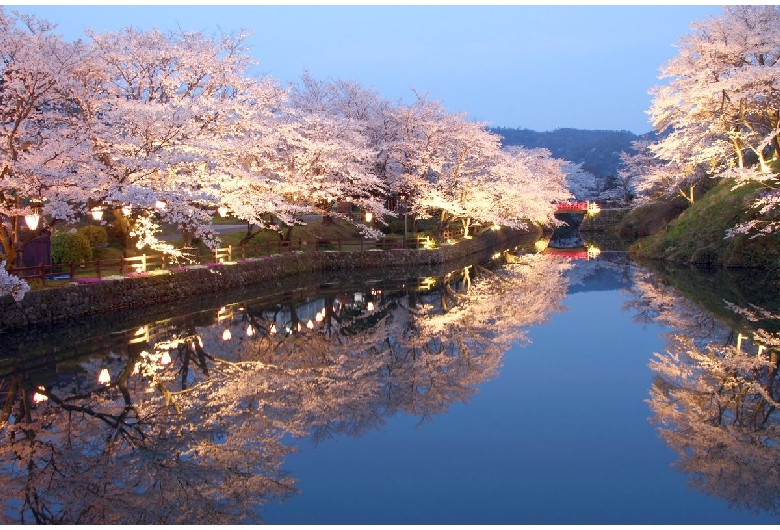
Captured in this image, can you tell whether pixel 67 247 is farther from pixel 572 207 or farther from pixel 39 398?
pixel 572 207

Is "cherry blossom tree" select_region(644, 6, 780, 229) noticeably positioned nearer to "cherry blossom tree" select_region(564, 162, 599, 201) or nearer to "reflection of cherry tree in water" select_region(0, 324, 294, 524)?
"reflection of cherry tree in water" select_region(0, 324, 294, 524)

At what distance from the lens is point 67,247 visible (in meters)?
24.0

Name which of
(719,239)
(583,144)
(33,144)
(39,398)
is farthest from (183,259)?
(583,144)

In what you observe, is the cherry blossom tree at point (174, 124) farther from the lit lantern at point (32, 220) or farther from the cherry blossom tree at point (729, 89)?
the cherry blossom tree at point (729, 89)

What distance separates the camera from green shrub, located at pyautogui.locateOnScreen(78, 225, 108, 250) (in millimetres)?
26625

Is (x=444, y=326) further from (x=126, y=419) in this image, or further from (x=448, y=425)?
(x=126, y=419)

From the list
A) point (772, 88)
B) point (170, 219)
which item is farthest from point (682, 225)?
point (170, 219)

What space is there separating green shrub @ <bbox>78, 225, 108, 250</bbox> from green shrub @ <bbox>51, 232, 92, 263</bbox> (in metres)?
2.08

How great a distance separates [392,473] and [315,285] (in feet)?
64.7

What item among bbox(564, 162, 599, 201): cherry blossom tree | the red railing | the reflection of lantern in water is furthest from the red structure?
the reflection of lantern in water

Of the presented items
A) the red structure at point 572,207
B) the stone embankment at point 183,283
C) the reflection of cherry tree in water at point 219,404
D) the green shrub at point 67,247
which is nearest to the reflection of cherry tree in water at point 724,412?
the reflection of cherry tree in water at point 219,404

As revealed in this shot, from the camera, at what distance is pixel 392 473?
8289mm

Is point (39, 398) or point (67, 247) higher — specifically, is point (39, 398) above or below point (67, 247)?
below

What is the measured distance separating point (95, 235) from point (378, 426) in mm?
20906
